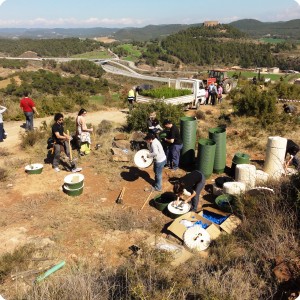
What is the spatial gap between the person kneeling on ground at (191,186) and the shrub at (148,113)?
5.22m

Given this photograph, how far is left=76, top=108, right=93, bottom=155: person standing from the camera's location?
8.96 meters

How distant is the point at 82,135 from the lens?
9.30m

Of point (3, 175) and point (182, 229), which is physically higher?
point (182, 229)

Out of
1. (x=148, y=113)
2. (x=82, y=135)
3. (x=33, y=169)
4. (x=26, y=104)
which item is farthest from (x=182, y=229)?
(x=26, y=104)

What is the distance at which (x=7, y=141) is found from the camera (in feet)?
36.4

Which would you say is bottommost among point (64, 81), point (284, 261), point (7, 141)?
point (64, 81)

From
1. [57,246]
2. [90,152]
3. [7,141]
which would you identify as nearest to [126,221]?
[57,246]

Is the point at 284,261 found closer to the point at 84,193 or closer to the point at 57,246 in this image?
the point at 57,246

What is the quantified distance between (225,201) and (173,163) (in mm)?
2259

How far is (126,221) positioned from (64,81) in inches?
2196

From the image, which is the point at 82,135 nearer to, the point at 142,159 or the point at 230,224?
the point at 142,159

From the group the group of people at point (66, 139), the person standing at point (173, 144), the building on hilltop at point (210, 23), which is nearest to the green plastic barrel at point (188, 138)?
the person standing at point (173, 144)

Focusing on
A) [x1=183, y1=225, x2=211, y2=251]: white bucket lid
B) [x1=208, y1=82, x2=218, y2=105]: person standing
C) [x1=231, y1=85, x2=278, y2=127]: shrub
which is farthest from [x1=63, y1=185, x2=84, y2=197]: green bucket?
[x1=208, y1=82, x2=218, y2=105]: person standing

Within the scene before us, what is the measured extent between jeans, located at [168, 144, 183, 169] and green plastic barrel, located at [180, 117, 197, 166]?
1.32 feet
